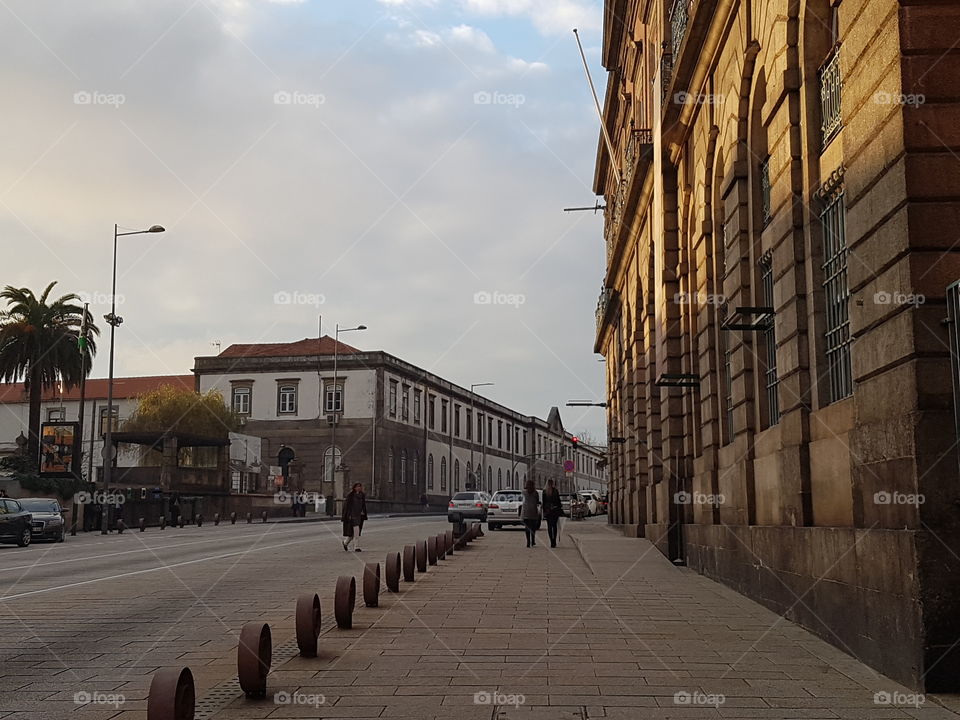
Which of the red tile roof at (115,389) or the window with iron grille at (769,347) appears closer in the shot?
the window with iron grille at (769,347)

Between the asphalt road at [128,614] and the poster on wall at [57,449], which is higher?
the poster on wall at [57,449]

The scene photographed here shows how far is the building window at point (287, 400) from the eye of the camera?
7844 cm

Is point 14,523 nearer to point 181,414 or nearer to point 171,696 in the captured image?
point 171,696

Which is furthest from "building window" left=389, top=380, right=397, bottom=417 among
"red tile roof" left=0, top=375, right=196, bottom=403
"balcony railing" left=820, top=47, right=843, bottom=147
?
"balcony railing" left=820, top=47, right=843, bottom=147

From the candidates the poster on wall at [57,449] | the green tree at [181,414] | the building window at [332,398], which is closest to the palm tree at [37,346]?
the poster on wall at [57,449]

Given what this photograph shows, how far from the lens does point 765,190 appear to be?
45.2 feet

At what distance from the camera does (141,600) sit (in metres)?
13.5

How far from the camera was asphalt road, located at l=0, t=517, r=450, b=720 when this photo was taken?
7.64m

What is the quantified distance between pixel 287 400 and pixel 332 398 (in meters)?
3.84

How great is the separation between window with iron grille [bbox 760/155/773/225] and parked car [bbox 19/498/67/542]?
24505 millimetres

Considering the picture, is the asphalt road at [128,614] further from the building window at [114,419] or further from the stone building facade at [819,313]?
the building window at [114,419]

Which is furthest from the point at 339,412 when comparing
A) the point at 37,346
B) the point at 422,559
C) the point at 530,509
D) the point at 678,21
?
the point at 678,21

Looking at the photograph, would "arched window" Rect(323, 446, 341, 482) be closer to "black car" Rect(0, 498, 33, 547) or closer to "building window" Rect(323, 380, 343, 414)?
"building window" Rect(323, 380, 343, 414)

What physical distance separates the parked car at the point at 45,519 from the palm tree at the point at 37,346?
1343 cm
